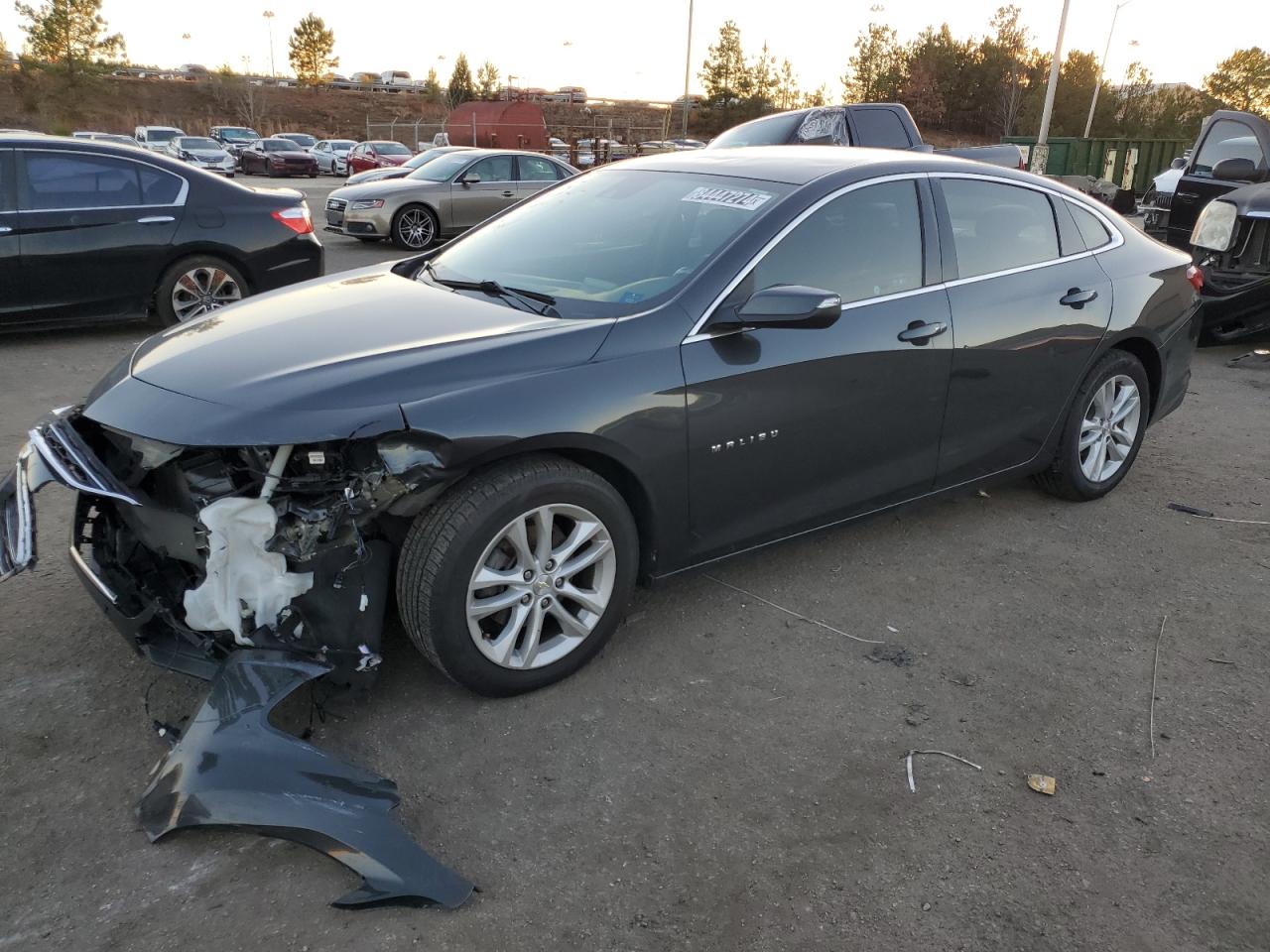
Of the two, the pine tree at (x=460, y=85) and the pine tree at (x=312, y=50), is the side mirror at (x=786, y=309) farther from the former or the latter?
the pine tree at (x=312, y=50)

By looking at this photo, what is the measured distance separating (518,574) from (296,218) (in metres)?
6.28

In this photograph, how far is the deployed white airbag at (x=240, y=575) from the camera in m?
2.74

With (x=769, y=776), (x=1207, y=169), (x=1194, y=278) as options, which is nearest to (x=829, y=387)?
(x=769, y=776)

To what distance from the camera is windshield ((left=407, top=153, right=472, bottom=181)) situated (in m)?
14.0

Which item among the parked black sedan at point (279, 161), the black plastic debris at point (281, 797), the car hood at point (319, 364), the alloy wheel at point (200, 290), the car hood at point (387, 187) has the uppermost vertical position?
the car hood at point (319, 364)

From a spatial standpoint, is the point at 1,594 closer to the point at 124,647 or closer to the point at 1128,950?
the point at 124,647

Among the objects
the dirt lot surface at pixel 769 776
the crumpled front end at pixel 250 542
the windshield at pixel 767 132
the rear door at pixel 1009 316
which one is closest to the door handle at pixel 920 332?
the rear door at pixel 1009 316

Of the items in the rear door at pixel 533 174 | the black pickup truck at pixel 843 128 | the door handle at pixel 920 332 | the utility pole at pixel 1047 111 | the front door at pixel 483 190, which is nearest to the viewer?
the door handle at pixel 920 332

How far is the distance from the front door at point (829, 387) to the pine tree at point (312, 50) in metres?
88.7

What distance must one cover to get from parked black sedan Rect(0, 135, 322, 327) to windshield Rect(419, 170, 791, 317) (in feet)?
13.2

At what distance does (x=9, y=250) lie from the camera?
7059 mm

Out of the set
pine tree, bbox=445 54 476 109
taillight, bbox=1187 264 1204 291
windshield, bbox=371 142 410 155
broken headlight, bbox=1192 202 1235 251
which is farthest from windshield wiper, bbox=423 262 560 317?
pine tree, bbox=445 54 476 109

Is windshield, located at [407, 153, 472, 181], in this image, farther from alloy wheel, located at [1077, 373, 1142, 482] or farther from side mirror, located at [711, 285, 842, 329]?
side mirror, located at [711, 285, 842, 329]

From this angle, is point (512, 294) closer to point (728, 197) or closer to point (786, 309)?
point (728, 197)
